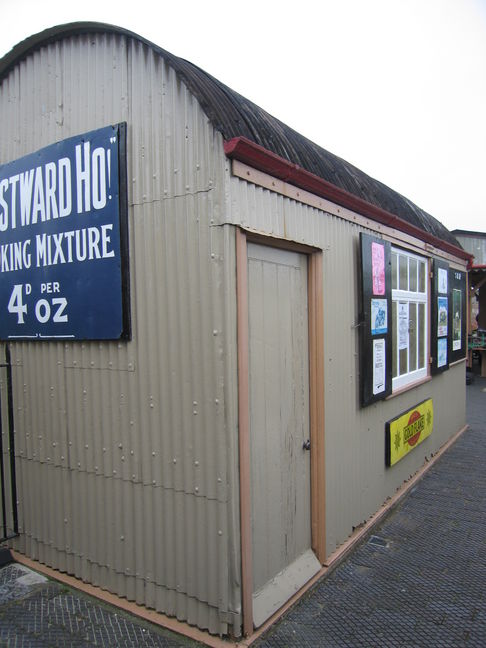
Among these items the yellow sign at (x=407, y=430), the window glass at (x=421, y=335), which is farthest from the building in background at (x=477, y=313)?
the yellow sign at (x=407, y=430)

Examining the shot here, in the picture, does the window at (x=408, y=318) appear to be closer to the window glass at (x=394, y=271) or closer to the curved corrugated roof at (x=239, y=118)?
the window glass at (x=394, y=271)

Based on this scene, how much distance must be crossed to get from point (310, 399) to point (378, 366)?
131 centimetres

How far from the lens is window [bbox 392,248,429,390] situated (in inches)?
225

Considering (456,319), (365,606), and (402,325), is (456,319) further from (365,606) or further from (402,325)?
(365,606)

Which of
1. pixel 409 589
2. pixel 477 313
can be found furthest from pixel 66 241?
pixel 477 313

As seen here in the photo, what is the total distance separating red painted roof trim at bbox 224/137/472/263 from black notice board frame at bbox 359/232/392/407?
0.29 m

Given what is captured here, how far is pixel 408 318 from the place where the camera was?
20.2ft

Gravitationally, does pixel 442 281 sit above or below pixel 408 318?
above

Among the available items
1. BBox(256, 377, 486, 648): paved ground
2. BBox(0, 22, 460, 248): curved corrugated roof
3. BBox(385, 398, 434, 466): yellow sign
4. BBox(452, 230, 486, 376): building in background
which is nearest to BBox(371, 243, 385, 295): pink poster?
BBox(0, 22, 460, 248): curved corrugated roof

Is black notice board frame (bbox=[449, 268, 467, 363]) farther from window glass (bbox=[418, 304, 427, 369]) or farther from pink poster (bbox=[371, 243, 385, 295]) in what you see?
pink poster (bbox=[371, 243, 385, 295])

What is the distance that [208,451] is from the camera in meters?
2.96

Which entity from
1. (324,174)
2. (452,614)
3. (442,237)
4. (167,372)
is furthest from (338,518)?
(442,237)

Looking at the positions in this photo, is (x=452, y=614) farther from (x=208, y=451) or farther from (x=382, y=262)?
(x=382, y=262)

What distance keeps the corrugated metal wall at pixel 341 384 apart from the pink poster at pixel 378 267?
30 centimetres
